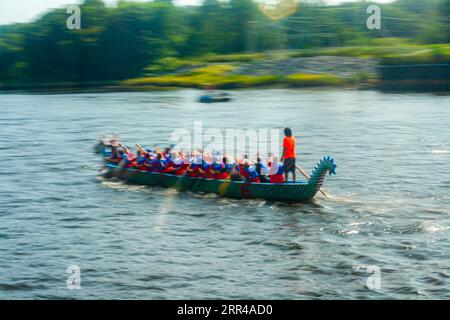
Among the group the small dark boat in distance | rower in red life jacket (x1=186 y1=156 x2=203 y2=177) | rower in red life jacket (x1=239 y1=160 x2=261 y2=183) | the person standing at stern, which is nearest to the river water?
rower in red life jacket (x1=239 y1=160 x2=261 y2=183)

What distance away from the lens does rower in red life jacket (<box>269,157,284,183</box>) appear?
25.7 meters

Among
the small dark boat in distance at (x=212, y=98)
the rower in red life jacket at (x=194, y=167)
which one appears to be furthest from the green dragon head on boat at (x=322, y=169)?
the small dark boat in distance at (x=212, y=98)

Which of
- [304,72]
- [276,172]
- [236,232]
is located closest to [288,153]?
[276,172]

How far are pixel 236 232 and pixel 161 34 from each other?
112 metres

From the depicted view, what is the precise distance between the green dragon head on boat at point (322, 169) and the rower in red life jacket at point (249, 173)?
2409mm

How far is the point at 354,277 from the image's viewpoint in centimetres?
1830

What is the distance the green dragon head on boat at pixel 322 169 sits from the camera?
2405 cm

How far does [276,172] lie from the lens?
2578 cm

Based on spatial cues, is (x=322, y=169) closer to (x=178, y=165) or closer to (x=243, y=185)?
(x=243, y=185)

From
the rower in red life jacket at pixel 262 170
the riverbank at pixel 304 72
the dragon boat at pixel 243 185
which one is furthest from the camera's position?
the riverbank at pixel 304 72

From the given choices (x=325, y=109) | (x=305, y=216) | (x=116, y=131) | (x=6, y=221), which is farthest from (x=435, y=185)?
(x=325, y=109)

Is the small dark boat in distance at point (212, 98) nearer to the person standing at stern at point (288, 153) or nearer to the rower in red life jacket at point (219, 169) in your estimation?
the rower in red life jacket at point (219, 169)

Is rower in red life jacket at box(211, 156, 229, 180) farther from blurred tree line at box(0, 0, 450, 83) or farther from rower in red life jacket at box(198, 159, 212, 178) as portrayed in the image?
blurred tree line at box(0, 0, 450, 83)

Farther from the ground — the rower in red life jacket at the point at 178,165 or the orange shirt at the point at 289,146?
the orange shirt at the point at 289,146
